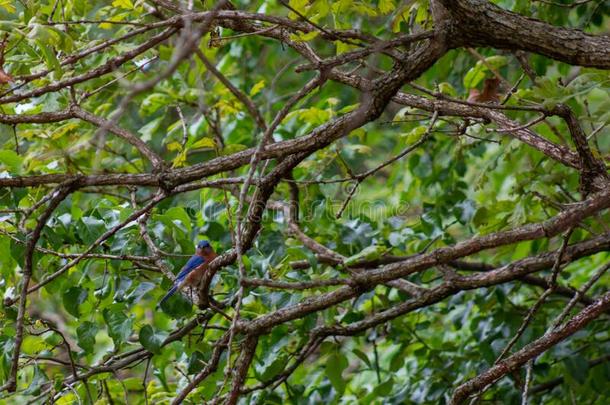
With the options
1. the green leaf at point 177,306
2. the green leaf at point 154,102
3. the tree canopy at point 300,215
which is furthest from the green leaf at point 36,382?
the green leaf at point 154,102

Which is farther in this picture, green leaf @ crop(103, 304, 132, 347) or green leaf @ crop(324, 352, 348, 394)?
green leaf @ crop(324, 352, 348, 394)

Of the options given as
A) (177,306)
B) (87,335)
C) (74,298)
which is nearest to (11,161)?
(74,298)

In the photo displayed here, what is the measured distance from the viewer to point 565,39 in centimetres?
278

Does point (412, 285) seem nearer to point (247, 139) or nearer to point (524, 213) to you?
point (524, 213)

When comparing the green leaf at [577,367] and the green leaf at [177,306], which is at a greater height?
the green leaf at [177,306]

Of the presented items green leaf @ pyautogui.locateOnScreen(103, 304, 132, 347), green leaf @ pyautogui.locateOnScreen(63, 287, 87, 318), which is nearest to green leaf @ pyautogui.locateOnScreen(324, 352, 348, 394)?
green leaf @ pyautogui.locateOnScreen(103, 304, 132, 347)

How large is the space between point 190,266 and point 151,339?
1.19 ft

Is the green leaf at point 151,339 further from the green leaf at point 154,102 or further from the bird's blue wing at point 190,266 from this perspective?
the green leaf at point 154,102

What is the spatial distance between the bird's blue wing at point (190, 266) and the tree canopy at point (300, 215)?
0.04 meters

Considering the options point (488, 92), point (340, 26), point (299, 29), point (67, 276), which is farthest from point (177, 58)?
point (488, 92)

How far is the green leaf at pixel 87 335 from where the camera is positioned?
3.29m

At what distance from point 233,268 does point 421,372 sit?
1396mm

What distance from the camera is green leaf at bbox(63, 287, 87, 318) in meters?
3.40

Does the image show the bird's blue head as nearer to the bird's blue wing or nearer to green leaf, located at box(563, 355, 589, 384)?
the bird's blue wing
